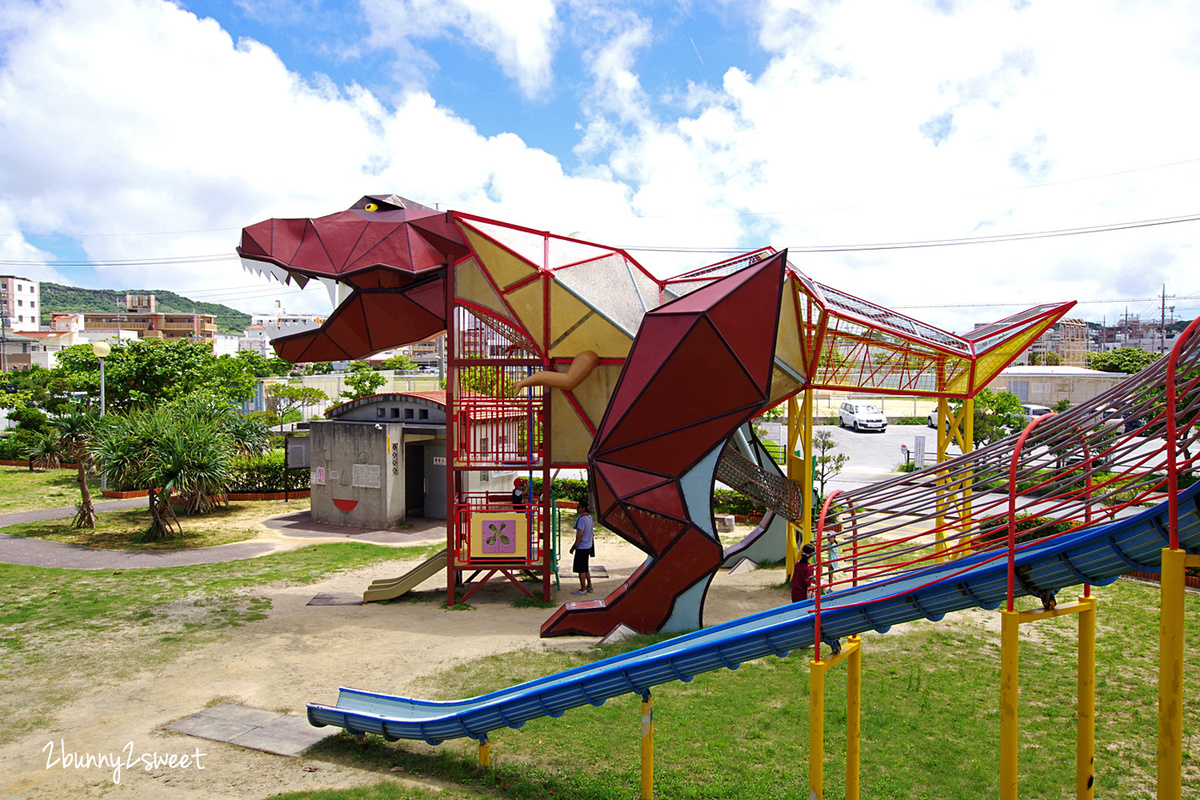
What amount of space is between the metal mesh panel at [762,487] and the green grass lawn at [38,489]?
2069 centimetres

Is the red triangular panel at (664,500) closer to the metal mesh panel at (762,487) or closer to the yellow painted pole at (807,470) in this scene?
the metal mesh panel at (762,487)

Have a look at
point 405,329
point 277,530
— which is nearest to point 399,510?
point 277,530

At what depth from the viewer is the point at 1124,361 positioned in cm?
5350

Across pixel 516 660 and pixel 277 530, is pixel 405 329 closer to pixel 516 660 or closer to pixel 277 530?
pixel 516 660

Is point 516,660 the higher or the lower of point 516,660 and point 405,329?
the lower

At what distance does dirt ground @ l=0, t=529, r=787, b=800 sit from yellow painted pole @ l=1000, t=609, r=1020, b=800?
578 cm

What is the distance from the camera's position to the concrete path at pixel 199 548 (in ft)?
57.2

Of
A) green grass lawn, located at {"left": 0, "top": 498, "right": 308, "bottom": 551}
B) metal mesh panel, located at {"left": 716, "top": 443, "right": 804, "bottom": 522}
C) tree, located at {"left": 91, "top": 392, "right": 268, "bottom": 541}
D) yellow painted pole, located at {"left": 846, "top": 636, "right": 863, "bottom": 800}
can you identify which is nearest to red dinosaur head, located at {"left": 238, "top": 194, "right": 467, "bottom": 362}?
tree, located at {"left": 91, "top": 392, "right": 268, "bottom": 541}

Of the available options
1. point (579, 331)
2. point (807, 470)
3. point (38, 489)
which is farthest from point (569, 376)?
point (38, 489)

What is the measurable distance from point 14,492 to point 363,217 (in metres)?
21.6

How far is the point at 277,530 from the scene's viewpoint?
21609 millimetres

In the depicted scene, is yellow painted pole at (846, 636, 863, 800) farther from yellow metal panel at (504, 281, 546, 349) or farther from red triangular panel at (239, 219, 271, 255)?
red triangular panel at (239, 219, 271, 255)

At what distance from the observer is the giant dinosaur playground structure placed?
6477 mm

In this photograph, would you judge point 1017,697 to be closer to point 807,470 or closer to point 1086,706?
point 1086,706
